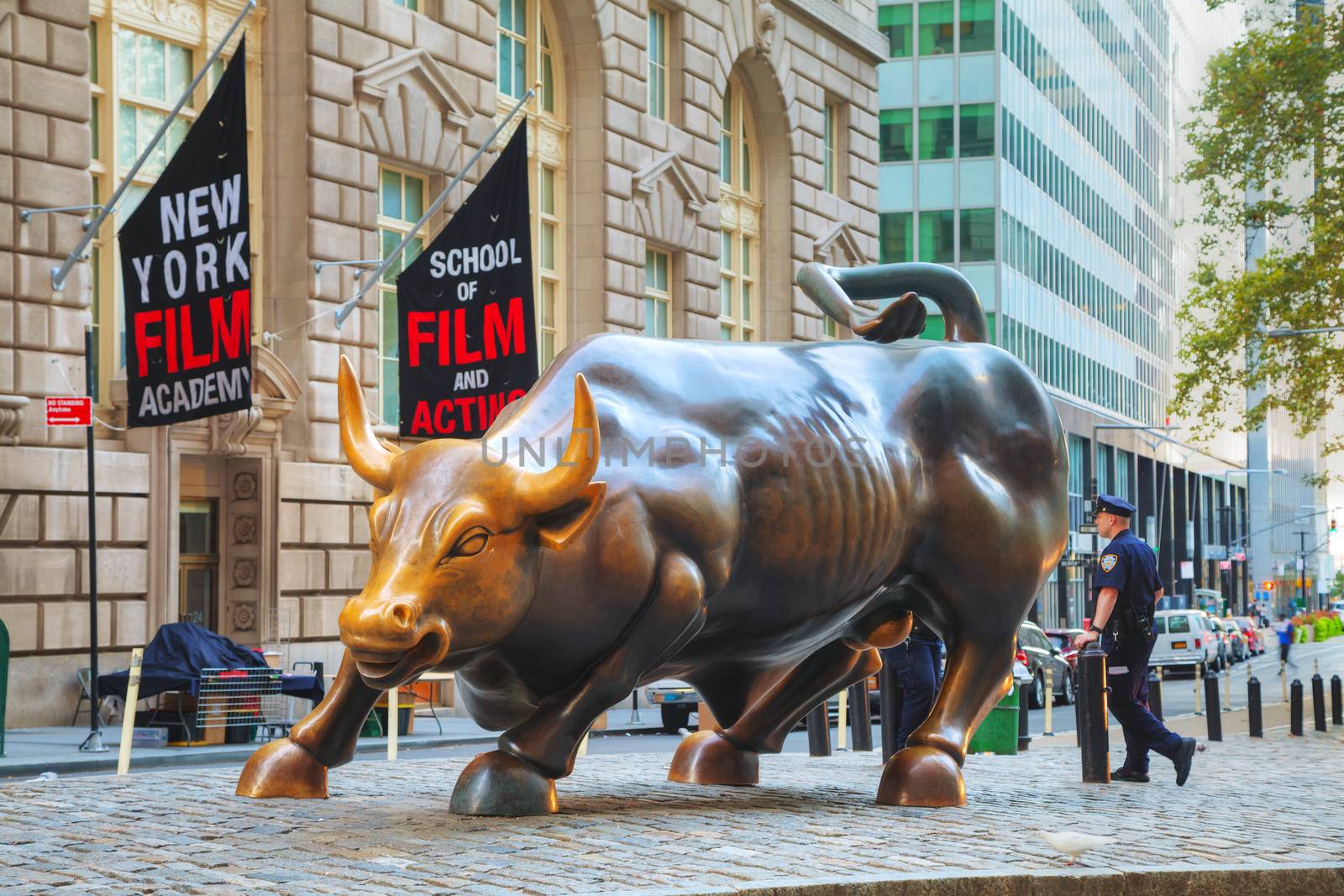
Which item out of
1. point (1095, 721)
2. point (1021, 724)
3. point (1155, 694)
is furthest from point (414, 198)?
point (1095, 721)

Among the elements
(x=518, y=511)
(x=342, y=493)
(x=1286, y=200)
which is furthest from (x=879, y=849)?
(x=1286, y=200)

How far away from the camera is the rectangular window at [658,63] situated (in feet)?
104

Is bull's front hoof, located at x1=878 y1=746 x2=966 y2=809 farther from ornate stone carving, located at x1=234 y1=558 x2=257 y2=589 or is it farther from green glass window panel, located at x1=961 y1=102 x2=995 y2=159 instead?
green glass window panel, located at x1=961 y1=102 x2=995 y2=159

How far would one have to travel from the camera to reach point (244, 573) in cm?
2323

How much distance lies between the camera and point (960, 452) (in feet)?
27.7

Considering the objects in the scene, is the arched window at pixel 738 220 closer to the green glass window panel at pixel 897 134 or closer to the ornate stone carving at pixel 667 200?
the ornate stone carving at pixel 667 200

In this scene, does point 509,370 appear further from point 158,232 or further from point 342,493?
point 158,232

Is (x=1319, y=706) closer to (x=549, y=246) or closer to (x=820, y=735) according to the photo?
(x=820, y=735)

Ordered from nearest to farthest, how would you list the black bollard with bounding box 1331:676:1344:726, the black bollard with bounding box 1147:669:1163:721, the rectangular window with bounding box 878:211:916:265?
the black bollard with bounding box 1147:669:1163:721 < the black bollard with bounding box 1331:676:1344:726 < the rectangular window with bounding box 878:211:916:265

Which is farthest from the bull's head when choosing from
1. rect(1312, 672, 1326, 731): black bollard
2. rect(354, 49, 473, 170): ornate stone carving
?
rect(354, 49, 473, 170): ornate stone carving

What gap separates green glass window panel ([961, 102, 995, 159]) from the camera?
55.4m

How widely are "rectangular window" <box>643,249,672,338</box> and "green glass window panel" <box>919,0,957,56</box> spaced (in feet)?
86.9

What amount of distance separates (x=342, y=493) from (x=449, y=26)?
279 inches

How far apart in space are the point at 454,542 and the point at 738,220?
28.9 meters
